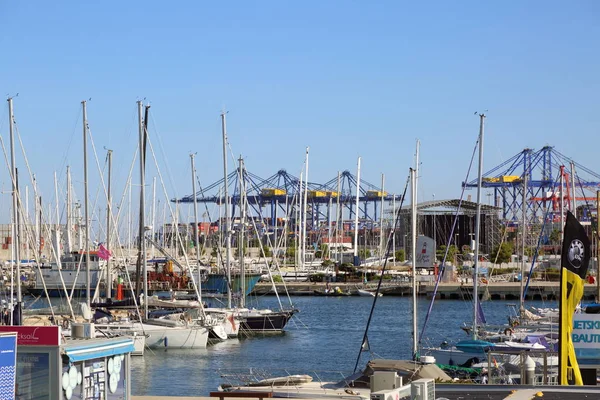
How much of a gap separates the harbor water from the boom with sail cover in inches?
349

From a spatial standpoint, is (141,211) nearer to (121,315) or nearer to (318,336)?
(121,315)

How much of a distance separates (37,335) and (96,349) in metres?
0.93

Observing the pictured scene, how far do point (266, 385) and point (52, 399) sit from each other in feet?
36.5

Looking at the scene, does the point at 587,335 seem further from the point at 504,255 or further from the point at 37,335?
the point at 504,255

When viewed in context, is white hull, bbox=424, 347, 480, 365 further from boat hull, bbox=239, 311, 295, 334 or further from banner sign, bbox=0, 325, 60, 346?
banner sign, bbox=0, 325, 60, 346

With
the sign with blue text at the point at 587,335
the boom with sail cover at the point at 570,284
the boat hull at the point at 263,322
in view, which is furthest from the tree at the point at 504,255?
the boom with sail cover at the point at 570,284

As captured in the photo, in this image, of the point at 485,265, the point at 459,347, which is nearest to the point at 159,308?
the point at 459,347

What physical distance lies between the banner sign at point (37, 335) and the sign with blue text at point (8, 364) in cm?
44

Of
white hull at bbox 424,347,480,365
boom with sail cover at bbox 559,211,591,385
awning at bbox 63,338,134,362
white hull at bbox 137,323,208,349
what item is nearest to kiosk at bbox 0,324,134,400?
awning at bbox 63,338,134,362

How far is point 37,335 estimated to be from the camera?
1258 cm

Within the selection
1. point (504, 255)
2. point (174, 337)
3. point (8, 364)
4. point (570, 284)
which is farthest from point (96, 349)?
point (504, 255)

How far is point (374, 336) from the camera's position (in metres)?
54.9

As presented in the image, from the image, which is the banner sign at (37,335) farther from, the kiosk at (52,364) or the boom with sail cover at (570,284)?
the boom with sail cover at (570,284)

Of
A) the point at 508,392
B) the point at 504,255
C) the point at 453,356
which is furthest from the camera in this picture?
the point at 504,255
